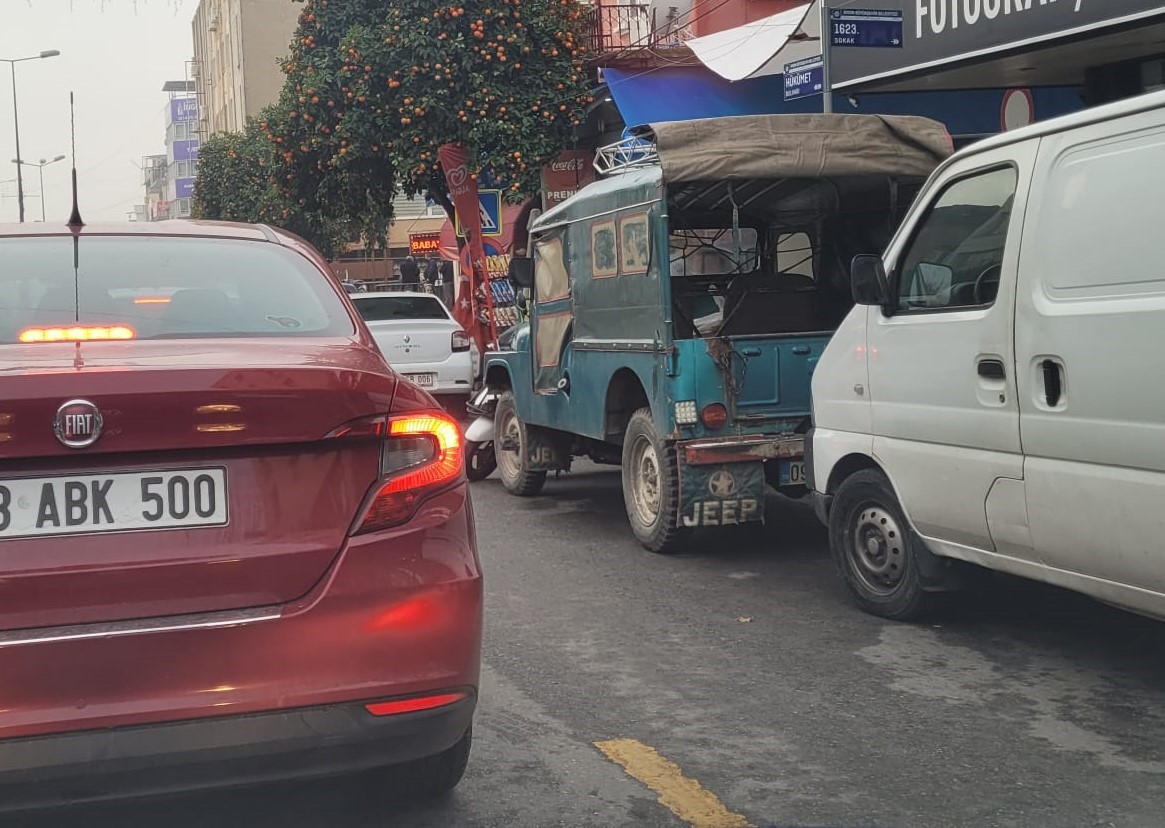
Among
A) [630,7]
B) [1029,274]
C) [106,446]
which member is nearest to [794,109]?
[630,7]

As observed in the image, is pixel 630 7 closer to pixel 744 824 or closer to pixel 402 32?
pixel 402 32

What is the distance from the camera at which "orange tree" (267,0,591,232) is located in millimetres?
20469

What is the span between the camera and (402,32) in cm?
2044

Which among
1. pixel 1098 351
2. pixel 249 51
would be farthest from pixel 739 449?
pixel 249 51

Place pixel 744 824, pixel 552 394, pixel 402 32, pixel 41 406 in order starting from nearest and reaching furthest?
pixel 41 406 < pixel 744 824 < pixel 552 394 < pixel 402 32

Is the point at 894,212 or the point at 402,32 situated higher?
the point at 402,32

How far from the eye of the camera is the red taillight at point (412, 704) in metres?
3.12

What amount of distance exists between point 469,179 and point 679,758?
1716 centimetres

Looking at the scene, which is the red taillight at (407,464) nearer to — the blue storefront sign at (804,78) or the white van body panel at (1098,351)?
the white van body panel at (1098,351)

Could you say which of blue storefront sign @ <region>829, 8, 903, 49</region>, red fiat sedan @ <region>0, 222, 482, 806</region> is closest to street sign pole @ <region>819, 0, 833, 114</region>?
blue storefront sign @ <region>829, 8, 903, 49</region>

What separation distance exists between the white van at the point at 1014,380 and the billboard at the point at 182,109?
139 meters

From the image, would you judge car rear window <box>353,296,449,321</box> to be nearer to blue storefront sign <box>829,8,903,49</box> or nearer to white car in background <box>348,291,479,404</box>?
white car in background <box>348,291,479,404</box>

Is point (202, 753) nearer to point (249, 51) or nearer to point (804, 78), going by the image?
point (804, 78)

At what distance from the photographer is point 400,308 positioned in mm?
17422
